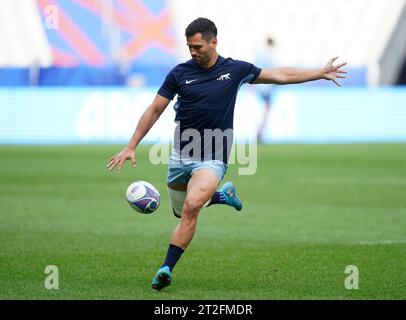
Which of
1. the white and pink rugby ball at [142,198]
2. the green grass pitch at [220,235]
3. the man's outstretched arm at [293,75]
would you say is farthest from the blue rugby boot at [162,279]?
the man's outstretched arm at [293,75]

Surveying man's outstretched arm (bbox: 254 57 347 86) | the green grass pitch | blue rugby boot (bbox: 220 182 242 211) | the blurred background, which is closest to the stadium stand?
the blurred background

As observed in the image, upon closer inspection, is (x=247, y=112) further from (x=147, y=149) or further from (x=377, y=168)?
(x=377, y=168)

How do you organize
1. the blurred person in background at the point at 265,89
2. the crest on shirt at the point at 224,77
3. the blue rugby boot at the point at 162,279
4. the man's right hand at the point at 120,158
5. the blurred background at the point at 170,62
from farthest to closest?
the blurred background at the point at 170,62 < the blurred person in background at the point at 265,89 < the crest on shirt at the point at 224,77 < the man's right hand at the point at 120,158 < the blue rugby boot at the point at 162,279

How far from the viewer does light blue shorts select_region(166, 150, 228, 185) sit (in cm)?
896

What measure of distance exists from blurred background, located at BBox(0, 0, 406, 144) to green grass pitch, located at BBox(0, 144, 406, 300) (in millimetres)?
6758

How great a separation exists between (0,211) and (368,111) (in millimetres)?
18095

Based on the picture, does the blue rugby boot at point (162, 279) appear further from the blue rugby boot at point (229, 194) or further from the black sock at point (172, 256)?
the blue rugby boot at point (229, 194)

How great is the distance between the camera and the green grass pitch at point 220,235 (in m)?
8.54

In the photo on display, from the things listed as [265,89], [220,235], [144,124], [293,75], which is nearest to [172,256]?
[144,124]

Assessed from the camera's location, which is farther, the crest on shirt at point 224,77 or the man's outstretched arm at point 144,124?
the crest on shirt at point 224,77

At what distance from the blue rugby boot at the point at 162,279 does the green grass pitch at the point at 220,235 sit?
7cm

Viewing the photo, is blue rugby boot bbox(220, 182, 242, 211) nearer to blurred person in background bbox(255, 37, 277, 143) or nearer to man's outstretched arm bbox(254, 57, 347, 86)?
man's outstretched arm bbox(254, 57, 347, 86)

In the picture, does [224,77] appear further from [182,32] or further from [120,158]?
[182,32]

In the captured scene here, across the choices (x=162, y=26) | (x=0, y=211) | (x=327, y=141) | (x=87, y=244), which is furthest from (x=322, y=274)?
(x=162, y=26)
